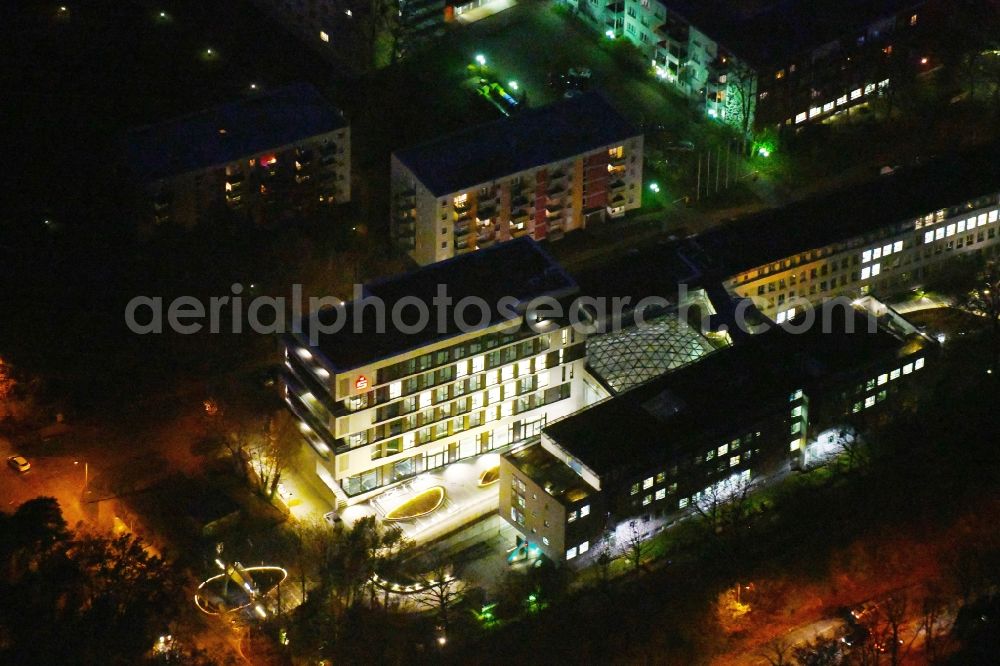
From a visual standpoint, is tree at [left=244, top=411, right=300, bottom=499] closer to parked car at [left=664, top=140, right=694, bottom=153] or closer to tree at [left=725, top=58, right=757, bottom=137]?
parked car at [left=664, top=140, right=694, bottom=153]

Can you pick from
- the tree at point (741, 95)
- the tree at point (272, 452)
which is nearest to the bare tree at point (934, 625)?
the tree at point (272, 452)

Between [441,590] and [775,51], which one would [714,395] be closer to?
[441,590]

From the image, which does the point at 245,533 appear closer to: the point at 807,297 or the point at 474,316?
the point at 474,316

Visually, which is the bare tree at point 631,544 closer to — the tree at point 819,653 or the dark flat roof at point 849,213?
the tree at point 819,653

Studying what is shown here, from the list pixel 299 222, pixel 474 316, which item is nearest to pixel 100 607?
pixel 474 316

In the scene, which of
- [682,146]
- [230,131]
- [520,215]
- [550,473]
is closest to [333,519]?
[550,473]
